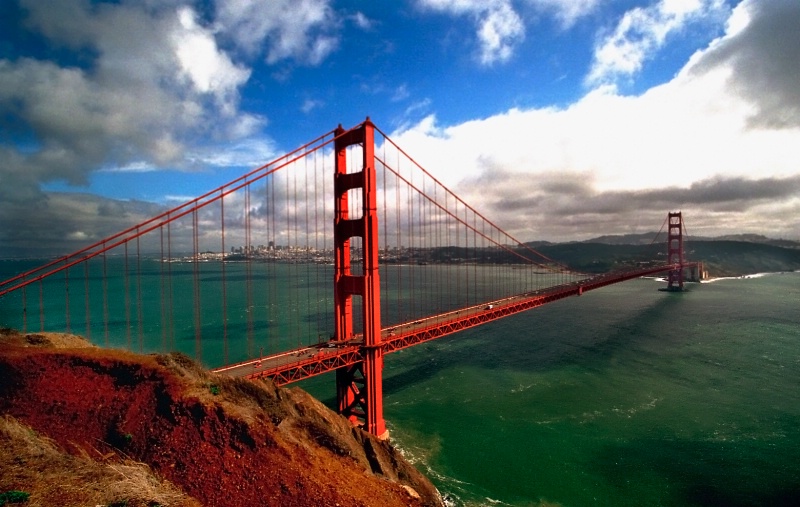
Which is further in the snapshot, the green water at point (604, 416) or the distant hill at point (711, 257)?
the distant hill at point (711, 257)

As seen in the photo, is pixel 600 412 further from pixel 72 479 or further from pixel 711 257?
pixel 711 257

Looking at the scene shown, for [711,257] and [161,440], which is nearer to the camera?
[161,440]

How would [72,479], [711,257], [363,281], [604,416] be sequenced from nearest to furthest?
[72,479] → [363,281] → [604,416] → [711,257]

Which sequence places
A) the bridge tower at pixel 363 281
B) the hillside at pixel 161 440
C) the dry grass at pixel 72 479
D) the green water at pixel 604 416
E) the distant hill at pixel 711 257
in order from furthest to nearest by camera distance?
the distant hill at pixel 711 257
the bridge tower at pixel 363 281
the green water at pixel 604 416
the hillside at pixel 161 440
the dry grass at pixel 72 479

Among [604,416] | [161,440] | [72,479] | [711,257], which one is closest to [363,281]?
[161,440]

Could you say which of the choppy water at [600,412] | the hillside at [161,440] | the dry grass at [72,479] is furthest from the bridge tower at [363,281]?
the dry grass at [72,479]

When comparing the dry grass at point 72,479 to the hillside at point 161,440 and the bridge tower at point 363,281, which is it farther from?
the bridge tower at point 363,281

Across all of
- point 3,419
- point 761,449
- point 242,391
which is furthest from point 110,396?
point 761,449

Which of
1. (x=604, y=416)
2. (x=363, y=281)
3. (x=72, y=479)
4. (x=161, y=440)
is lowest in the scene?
(x=604, y=416)
